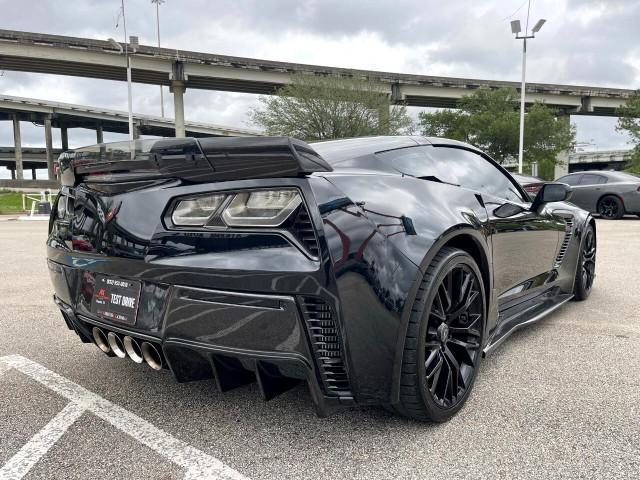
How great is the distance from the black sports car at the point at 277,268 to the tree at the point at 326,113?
110 feet

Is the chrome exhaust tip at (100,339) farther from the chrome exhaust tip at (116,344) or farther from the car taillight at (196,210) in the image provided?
the car taillight at (196,210)

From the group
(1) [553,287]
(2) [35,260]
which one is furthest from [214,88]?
(1) [553,287]

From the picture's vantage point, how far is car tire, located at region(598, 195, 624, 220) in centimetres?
1241

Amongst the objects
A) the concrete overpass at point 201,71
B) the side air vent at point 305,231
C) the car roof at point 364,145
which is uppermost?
the concrete overpass at point 201,71

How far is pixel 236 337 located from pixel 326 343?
32cm

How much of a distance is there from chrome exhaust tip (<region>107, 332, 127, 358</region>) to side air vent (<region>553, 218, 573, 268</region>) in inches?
117

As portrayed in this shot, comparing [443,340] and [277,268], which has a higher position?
[277,268]

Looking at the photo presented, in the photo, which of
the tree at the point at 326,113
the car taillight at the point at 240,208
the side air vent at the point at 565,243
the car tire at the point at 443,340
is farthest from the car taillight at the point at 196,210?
the tree at the point at 326,113

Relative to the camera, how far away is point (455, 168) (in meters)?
2.87

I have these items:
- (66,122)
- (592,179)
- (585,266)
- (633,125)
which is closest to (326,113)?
(633,125)

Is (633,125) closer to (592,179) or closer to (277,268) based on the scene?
(592,179)

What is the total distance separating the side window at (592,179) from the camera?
12.5 m

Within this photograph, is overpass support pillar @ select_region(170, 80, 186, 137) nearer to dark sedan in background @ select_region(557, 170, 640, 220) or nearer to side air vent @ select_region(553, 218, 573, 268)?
dark sedan in background @ select_region(557, 170, 640, 220)

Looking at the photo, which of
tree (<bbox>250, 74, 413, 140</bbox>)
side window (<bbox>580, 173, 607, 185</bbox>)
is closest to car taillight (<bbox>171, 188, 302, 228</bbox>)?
side window (<bbox>580, 173, 607, 185</bbox>)
